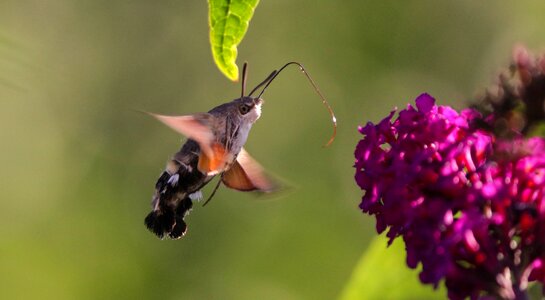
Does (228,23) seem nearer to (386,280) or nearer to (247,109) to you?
(247,109)

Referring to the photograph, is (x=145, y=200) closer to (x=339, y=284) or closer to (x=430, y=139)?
(x=339, y=284)

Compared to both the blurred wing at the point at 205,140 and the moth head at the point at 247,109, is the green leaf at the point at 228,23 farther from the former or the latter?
the moth head at the point at 247,109

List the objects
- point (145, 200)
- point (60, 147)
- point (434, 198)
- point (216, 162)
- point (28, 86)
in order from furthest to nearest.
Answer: point (60, 147) → point (145, 200) → point (216, 162) → point (28, 86) → point (434, 198)

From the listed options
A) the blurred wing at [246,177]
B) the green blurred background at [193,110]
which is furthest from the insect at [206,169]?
the green blurred background at [193,110]

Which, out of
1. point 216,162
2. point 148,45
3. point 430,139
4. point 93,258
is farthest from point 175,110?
point 430,139

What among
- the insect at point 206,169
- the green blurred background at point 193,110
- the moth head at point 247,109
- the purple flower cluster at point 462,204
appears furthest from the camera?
the green blurred background at point 193,110

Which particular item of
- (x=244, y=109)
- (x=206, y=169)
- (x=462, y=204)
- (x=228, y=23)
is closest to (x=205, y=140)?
(x=206, y=169)

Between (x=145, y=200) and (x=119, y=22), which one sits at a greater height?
(x=119, y=22)
